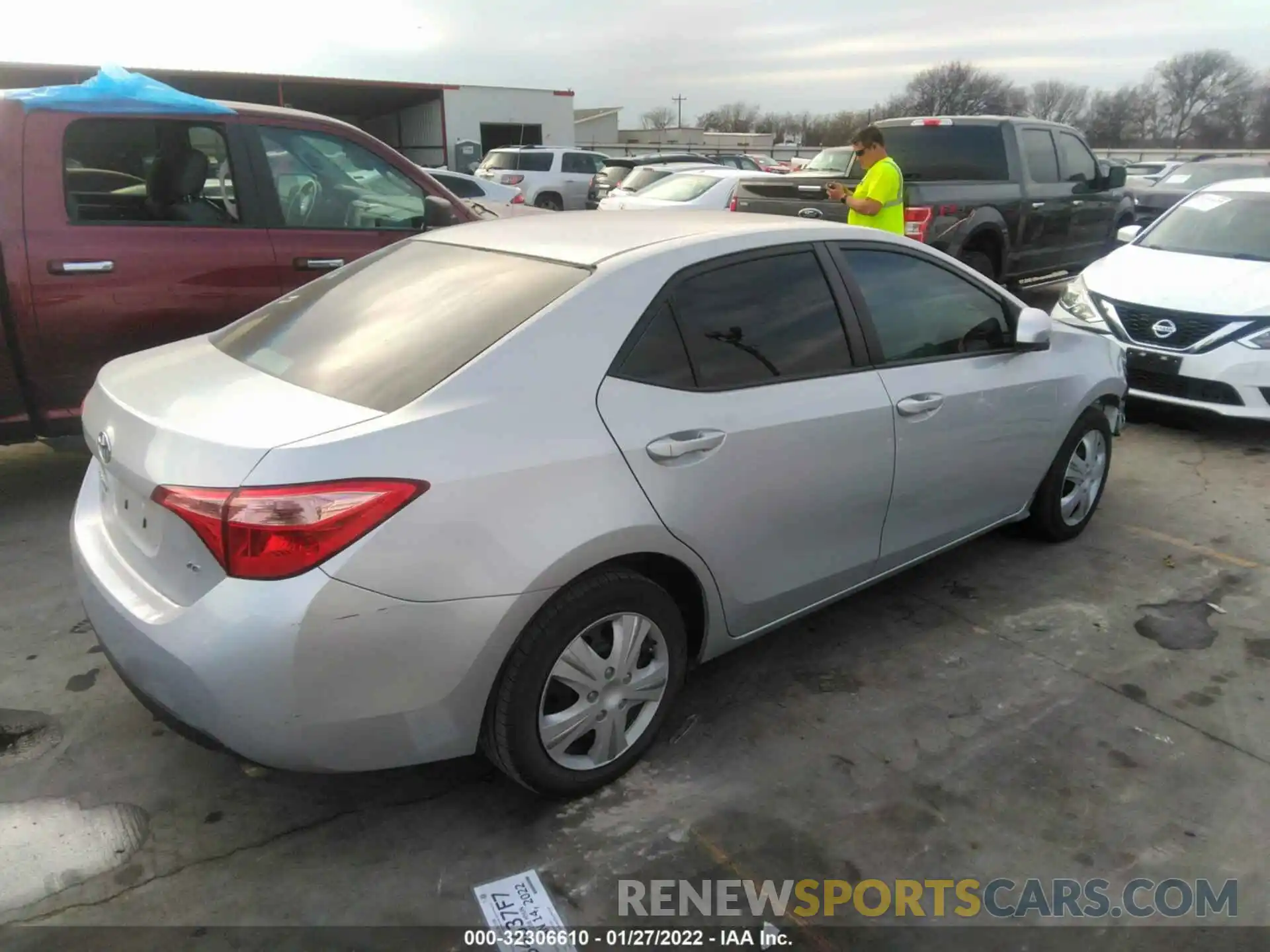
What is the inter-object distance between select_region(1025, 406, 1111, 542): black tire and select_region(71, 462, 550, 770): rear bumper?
289 cm

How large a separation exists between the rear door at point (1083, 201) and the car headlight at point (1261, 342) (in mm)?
4674

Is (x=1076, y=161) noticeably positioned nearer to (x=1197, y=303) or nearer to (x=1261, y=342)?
(x=1197, y=303)

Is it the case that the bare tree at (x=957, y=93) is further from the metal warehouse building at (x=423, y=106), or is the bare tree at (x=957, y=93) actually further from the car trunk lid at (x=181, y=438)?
the car trunk lid at (x=181, y=438)

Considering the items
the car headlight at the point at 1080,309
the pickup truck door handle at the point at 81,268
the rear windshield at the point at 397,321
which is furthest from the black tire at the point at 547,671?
the car headlight at the point at 1080,309

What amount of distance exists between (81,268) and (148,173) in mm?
726

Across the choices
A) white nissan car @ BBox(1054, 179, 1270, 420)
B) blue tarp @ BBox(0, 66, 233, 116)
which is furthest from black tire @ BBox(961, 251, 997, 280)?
blue tarp @ BBox(0, 66, 233, 116)

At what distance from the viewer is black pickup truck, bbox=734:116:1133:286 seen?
804cm

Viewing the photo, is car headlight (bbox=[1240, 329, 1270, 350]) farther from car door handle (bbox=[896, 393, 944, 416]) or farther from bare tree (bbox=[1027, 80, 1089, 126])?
bare tree (bbox=[1027, 80, 1089, 126])

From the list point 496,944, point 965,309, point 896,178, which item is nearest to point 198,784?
point 496,944

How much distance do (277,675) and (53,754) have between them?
1.28 meters

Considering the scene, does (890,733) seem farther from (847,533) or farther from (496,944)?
(496,944)

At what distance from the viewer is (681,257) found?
2.79m

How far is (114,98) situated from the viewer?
4.44m

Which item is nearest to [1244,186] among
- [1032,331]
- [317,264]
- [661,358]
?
[1032,331]
